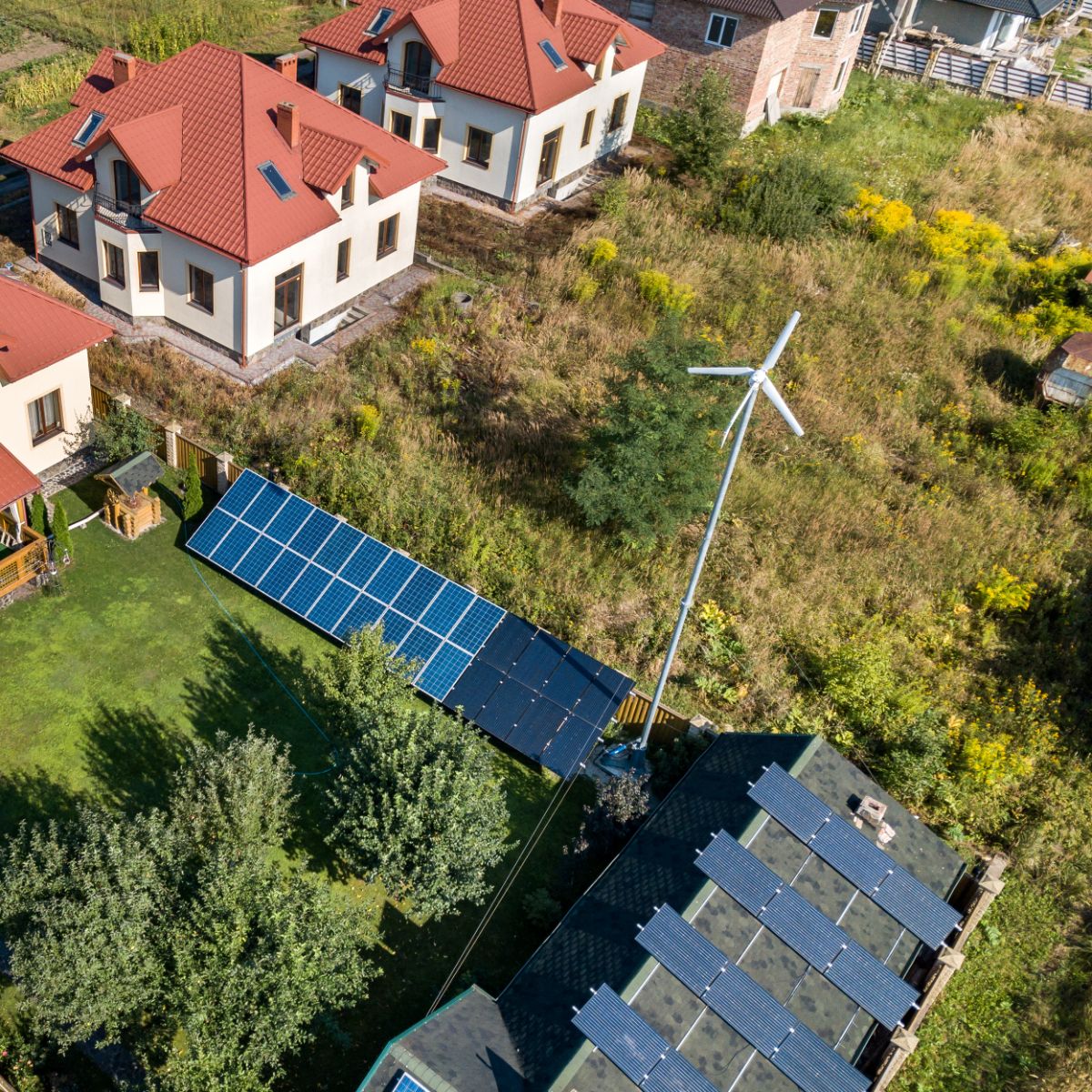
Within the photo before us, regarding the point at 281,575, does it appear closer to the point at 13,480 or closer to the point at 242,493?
the point at 242,493

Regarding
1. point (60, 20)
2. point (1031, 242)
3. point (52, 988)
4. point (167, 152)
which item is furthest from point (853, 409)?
point (60, 20)

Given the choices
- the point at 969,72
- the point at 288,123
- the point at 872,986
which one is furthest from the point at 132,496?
the point at 969,72

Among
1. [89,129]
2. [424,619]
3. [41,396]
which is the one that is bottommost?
[424,619]

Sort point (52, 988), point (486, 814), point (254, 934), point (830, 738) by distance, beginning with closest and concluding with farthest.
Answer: point (52, 988)
point (254, 934)
point (486, 814)
point (830, 738)

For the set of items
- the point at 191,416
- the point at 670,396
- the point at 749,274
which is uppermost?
the point at 670,396

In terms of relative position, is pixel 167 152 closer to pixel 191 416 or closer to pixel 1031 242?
pixel 191 416

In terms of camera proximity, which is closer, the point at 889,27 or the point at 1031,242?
the point at 1031,242
